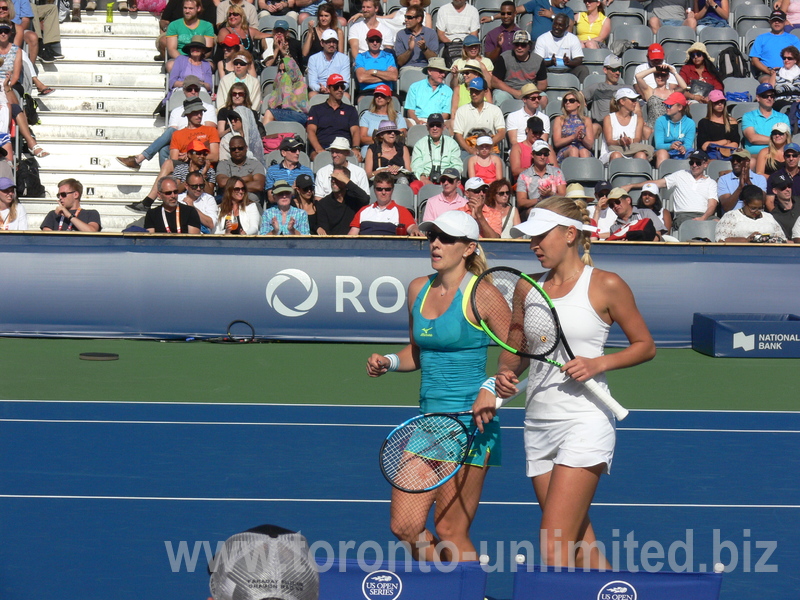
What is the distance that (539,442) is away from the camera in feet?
15.8

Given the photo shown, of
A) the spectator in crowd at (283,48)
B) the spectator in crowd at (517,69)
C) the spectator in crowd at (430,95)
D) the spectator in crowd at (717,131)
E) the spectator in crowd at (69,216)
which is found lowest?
the spectator in crowd at (69,216)

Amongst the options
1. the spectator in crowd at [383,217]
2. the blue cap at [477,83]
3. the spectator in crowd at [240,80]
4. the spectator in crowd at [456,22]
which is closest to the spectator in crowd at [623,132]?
the blue cap at [477,83]

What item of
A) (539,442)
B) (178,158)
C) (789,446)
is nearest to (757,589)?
(539,442)

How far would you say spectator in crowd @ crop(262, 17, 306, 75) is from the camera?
1648 centimetres

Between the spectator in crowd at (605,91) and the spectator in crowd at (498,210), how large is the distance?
3008 mm

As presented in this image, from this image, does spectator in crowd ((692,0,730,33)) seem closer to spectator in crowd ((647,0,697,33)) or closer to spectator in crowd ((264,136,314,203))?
spectator in crowd ((647,0,697,33))

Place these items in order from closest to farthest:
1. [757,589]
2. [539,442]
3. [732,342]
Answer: [539,442] < [757,589] < [732,342]

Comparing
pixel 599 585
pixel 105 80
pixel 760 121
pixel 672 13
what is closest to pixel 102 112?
pixel 105 80

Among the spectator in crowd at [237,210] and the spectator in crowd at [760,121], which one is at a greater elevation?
the spectator in crowd at [760,121]

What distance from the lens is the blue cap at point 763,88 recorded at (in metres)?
16.8

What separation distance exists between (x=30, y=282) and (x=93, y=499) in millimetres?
7020

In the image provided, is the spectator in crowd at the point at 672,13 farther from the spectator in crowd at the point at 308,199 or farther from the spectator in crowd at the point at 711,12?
the spectator in crowd at the point at 308,199

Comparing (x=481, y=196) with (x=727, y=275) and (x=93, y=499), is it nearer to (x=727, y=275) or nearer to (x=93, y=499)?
(x=727, y=275)

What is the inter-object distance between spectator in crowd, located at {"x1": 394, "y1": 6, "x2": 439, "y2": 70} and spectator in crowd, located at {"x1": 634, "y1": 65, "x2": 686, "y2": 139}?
10.7 feet
